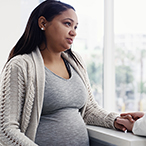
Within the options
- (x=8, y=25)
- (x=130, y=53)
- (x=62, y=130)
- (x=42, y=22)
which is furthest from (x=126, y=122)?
(x=130, y=53)

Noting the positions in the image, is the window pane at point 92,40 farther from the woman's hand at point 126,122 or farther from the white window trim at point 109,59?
the woman's hand at point 126,122

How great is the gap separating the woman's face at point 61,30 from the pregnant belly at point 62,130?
334 mm

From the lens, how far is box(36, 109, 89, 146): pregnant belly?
3.69ft

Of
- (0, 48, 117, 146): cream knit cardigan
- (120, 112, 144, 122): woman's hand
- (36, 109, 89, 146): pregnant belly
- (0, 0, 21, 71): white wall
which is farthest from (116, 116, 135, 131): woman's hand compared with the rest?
(0, 0, 21, 71): white wall

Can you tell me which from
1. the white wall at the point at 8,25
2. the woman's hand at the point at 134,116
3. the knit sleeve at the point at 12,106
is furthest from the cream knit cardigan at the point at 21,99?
the white wall at the point at 8,25

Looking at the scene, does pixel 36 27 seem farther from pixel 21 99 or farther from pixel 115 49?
pixel 115 49

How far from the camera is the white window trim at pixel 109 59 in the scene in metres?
2.26

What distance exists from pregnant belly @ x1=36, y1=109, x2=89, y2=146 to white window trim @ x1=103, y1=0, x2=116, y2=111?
1.10 metres

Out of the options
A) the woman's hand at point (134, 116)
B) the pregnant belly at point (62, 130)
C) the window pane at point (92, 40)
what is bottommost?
the pregnant belly at point (62, 130)

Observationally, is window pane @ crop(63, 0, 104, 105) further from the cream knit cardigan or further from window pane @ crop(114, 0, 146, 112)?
the cream knit cardigan

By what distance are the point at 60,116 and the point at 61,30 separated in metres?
0.42

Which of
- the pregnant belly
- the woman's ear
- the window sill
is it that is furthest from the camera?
the woman's ear

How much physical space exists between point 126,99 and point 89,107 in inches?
39.8

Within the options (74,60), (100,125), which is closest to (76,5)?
(74,60)
